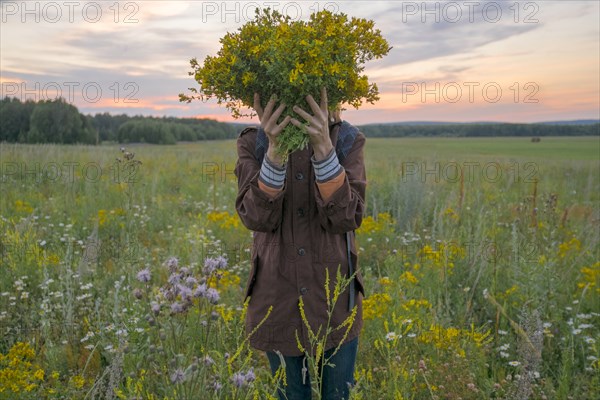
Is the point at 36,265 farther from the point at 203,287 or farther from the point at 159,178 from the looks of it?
the point at 159,178

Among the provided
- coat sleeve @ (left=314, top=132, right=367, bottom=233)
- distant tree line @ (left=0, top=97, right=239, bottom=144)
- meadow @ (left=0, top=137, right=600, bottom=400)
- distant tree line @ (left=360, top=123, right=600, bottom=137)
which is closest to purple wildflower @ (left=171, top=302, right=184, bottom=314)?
meadow @ (left=0, top=137, right=600, bottom=400)

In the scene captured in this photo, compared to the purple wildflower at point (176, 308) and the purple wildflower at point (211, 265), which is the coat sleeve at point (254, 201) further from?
the purple wildflower at point (176, 308)

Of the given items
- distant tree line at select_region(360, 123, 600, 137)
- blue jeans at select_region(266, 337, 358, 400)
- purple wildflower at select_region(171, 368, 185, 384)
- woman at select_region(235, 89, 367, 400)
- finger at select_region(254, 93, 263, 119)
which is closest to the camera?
purple wildflower at select_region(171, 368, 185, 384)

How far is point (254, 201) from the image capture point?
2.06 m

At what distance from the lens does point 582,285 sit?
393cm

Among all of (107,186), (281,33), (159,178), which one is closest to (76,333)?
(281,33)

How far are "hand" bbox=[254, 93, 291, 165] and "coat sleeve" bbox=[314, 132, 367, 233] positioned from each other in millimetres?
250

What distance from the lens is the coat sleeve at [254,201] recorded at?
205 cm

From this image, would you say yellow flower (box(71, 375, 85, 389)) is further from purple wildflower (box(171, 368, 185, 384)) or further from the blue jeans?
purple wildflower (box(171, 368, 185, 384))

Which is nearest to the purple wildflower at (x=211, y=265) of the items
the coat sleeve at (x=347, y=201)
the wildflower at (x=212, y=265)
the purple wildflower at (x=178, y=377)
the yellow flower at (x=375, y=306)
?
the wildflower at (x=212, y=265)

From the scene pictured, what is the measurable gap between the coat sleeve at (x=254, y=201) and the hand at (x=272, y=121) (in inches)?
6.3

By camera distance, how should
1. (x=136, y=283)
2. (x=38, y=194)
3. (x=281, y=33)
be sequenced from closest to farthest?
(x=281, y=33) → (x=136, y=283) → (x=38, y=194)

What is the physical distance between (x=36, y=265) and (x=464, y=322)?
12.8 ft

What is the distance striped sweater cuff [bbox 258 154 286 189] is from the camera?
202cm
